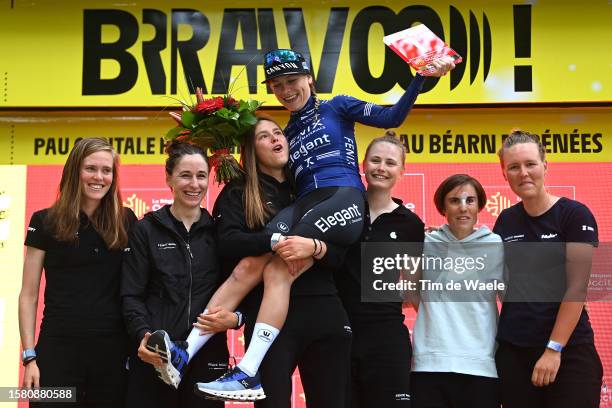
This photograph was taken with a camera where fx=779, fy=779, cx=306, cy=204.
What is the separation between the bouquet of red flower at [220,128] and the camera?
3.62 meters

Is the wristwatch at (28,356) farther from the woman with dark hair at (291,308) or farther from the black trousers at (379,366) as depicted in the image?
the black trousers at (379,366)

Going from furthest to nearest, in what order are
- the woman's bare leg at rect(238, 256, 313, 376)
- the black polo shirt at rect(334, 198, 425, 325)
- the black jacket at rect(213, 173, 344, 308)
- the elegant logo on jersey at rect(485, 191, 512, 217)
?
the elegant logo on jersey at rect(485, 191, 512, 217) < the black polo shirt at rect(334, 198, 425, 325) < the black jacket at rect(213, 173, 344, 308) < the woman's bare leg at rect(238, 256, 313, 376)

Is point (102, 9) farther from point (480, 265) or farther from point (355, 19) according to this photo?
point (480, 265)

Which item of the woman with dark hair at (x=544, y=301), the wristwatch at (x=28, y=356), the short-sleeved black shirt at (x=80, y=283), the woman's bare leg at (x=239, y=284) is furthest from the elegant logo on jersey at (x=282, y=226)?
the wristwatch at (x=28, y=356)

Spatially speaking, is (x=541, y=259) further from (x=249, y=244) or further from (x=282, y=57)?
(x=282, y=57)

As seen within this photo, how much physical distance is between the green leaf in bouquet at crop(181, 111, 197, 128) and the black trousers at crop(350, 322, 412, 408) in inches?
48.4

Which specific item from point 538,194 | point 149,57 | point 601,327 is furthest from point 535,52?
point 149,57

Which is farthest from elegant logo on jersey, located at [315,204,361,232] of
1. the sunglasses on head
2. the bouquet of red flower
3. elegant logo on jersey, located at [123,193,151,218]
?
elegant logo on jersey, located at [123,193,151,218]

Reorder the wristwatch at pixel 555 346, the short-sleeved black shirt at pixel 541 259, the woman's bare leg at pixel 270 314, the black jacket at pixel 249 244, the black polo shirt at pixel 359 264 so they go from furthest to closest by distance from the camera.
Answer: the black polo shirt at pixel 359 264, the short-sleeved black shirt at pixel 541 259, the wristwatch at pixel 555 346, the black jacket at pixel 249 244, the woman's bare leg at pixel 270 314

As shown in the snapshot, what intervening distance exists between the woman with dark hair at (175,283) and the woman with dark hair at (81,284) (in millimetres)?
137

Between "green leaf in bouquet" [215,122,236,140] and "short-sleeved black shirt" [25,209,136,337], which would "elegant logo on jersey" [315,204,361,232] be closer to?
"green leaf in bouquet" [215,122,236,140]

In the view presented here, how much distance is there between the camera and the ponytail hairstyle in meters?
3.61

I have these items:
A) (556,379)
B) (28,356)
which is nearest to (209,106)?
(28,356)

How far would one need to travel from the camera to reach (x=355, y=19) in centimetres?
593
